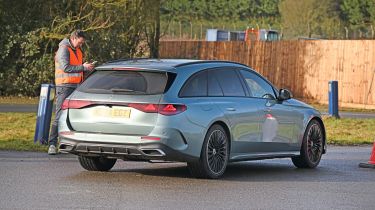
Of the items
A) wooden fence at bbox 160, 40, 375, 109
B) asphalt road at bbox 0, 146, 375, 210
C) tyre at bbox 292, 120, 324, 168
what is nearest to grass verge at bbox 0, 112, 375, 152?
asphalt road at bbox 0, 146, 375, 210

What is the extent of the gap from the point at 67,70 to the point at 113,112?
3202 millimetres

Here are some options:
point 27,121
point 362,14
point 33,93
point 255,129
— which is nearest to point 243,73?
point 255,129

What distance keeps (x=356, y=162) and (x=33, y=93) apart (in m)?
19.1

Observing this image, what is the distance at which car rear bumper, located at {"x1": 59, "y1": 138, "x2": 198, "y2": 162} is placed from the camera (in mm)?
12383

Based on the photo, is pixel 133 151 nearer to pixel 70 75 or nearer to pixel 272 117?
pixel 272 117

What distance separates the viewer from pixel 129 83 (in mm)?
12852

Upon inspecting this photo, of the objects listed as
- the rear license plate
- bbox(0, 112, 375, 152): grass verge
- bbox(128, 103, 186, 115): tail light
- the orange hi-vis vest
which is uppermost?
the orange hi-vis vest

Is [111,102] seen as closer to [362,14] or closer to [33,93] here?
[33,93]

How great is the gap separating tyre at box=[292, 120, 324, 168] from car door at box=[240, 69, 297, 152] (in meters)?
0.31

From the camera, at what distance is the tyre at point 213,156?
12758 millimetres

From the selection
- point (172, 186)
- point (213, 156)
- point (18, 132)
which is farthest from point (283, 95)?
point (18, 132)

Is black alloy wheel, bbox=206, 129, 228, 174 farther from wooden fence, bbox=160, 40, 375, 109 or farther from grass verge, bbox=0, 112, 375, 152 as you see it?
wooden fence, bbox=160, 40, 375, 109

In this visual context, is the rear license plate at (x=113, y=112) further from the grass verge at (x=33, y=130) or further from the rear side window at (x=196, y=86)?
the grass verge at (x=33, y=130)

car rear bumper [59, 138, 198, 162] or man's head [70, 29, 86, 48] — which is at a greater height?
man's head [70, 29, 86, 48]
